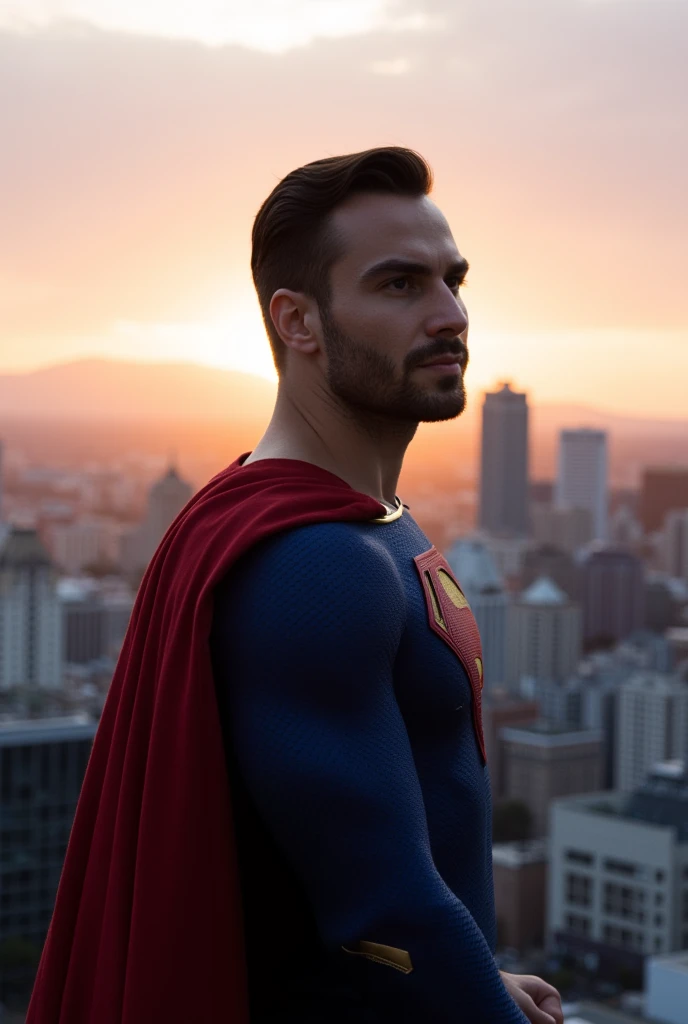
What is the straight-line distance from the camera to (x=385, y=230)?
30.0 inches

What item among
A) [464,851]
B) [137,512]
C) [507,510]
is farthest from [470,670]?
[507,510]

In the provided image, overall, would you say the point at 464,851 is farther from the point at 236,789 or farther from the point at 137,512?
the point at 137,512

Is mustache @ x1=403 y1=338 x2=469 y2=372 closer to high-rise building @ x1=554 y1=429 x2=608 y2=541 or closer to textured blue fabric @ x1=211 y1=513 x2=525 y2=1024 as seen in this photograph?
textured blue fabric @ x1=211 y1=513 x2=525 y2=1024

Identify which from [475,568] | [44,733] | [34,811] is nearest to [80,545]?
[475,568]

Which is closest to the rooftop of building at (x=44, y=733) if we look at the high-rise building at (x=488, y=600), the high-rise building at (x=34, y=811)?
the high-rise building at (x=34, y=811)

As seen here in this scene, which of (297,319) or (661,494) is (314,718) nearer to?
(297,319)

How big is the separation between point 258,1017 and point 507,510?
134 feet

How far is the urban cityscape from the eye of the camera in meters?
12.1

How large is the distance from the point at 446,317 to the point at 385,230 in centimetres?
5

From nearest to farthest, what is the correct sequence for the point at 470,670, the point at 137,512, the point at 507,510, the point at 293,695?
the point at 293,695 < the point at 470,670 < the point at 137,512 < the point at 507,510

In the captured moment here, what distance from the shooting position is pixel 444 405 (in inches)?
30.5

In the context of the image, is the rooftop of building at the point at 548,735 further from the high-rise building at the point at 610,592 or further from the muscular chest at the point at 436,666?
the muscular chest at the point at 436,666

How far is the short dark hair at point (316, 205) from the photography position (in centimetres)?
76

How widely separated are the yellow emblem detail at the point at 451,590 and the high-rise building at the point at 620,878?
1385 centimetres
